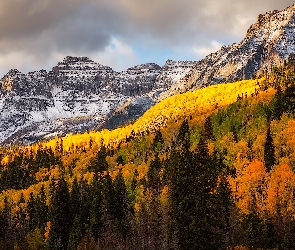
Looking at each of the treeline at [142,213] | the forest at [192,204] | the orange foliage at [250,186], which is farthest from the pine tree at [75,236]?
the orange foliage at [250,186]

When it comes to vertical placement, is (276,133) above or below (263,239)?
above

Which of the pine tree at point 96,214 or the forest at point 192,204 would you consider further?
the pine tree at point 96,214

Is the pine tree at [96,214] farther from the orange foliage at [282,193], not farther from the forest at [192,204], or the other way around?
the orange foliage at [282,193]

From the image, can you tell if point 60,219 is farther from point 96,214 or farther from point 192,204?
point 192,204

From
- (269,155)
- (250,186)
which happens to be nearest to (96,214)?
(250,186)

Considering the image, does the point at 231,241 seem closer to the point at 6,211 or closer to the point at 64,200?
the point at 64,200

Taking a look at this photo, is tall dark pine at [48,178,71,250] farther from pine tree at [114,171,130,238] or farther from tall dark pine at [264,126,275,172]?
tall dark pine at [264,126,275,172]

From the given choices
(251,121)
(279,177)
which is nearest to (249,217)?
(279,177)

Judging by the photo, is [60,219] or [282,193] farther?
[60,219]

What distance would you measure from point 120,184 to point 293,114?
219 feet

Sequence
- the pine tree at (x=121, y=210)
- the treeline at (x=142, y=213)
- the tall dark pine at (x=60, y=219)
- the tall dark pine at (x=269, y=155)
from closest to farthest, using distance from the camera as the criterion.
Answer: the treeline at (x=142, y=213) < the tall dark pine at (x=60, y=219) < the pine tree at (x=121, y=210) < the tall dark pine at (x=269, y=155)

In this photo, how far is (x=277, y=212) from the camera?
90125 mm

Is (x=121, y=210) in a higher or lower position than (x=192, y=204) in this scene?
lower

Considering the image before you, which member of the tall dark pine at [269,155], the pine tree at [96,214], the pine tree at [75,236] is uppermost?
the tall dark pine at [269,155]
